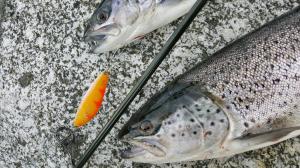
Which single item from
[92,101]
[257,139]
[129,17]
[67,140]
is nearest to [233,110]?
[257,139]

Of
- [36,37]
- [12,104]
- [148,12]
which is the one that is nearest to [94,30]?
[148,12]

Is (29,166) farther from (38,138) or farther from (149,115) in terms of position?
(149,115)

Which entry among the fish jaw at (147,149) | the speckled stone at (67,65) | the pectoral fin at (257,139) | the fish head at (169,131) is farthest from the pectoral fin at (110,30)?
the pectoral fin at (257,139)

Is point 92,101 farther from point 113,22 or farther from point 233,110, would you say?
point 233,110

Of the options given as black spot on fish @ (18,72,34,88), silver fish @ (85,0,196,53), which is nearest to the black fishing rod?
silver fish @ (85,0,196,53)

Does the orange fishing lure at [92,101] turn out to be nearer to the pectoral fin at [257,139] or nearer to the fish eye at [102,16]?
the fish eye at [102,16]

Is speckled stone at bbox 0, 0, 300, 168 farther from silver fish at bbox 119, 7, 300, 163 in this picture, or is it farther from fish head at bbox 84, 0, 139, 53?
silver fish at bbox 119, 7, 300, 163
